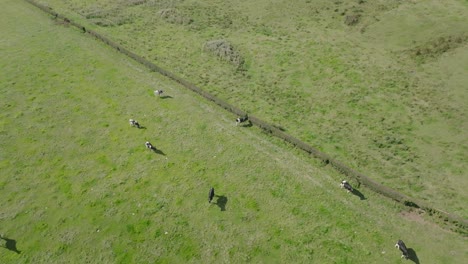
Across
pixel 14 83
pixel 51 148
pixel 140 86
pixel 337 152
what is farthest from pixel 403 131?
pixel 14 83

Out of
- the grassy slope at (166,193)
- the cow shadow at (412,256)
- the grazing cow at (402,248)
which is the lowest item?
the grassy slope at (166,193)

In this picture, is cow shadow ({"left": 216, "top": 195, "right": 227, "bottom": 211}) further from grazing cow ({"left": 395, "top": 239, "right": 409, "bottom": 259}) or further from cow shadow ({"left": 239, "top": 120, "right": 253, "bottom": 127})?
grazing cow ({"left": 395, "top": 239, "right": 409, "bottom": 259})

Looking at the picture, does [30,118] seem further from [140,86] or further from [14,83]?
[140,86]

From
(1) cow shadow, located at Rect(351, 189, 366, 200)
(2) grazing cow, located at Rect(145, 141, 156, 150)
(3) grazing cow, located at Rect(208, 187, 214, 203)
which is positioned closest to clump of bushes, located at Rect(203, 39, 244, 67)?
(2) grazing cow, located at Rect(145, 141, 156, 150)

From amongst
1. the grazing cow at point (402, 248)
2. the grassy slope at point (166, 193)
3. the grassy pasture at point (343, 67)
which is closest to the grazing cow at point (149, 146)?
the grassy slope at point (166, 193)

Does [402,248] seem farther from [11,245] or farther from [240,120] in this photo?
[11,245]

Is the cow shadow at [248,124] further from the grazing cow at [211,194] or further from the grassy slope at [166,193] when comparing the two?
the grazing cow at [211,194]

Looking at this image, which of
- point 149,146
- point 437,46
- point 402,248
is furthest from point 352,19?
point 402,248
